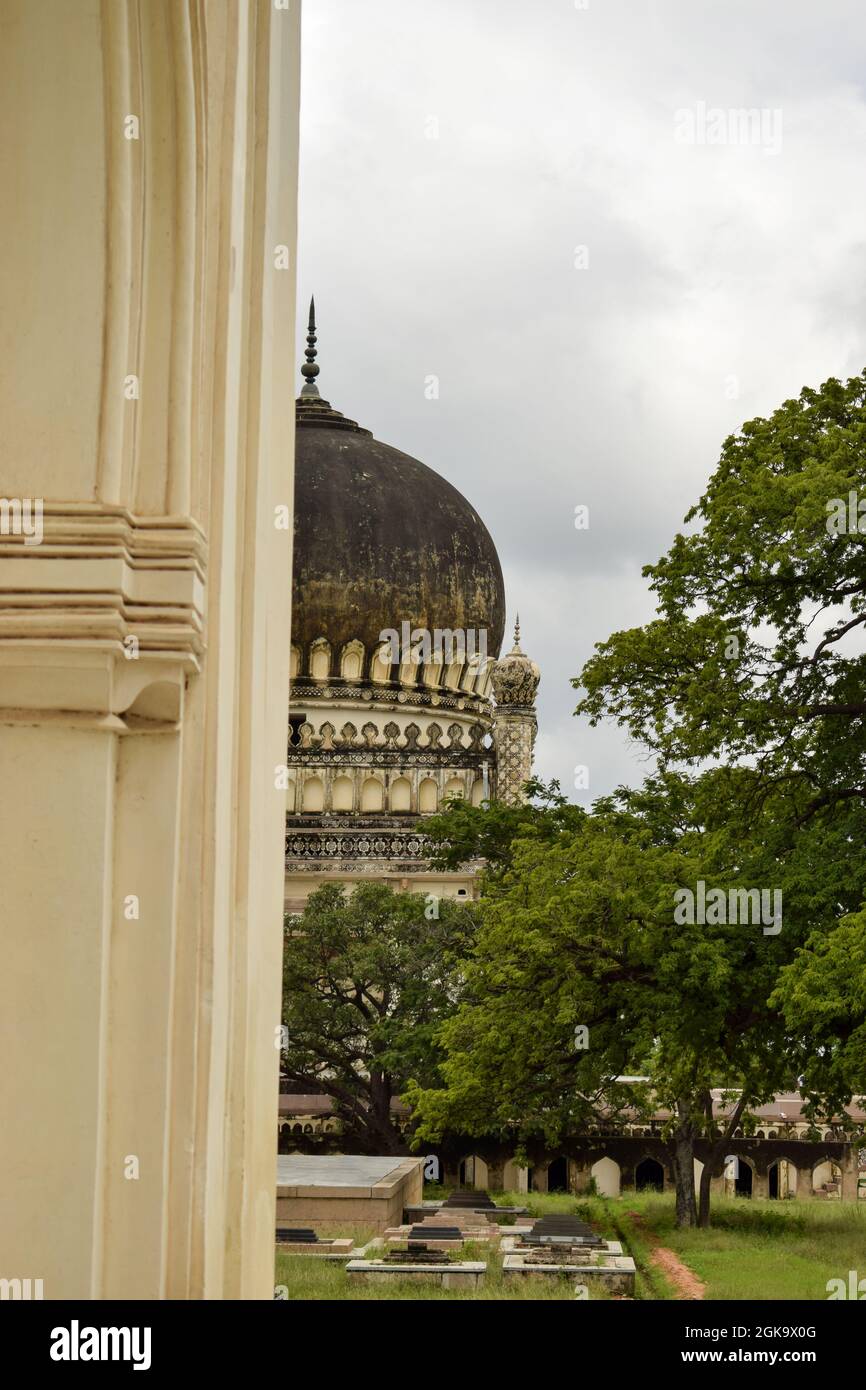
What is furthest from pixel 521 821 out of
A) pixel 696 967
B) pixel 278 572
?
pixel 278 572

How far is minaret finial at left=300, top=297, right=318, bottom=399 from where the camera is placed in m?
39.5

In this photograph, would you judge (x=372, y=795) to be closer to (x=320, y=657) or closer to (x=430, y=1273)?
(x=320, y=657)

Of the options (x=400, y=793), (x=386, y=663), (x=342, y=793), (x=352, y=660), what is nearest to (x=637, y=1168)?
(x=400, y=793)

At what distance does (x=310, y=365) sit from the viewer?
130 ft

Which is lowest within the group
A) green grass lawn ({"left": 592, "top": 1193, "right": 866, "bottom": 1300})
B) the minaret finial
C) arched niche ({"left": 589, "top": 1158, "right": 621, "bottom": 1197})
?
arched niche ({"left": 589, "top": 1158, "right": 621, "bottom": 1197})

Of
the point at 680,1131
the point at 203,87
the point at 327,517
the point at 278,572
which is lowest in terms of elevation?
the point at 680,1131

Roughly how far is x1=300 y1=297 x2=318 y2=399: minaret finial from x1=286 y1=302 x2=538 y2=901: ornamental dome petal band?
88 cm

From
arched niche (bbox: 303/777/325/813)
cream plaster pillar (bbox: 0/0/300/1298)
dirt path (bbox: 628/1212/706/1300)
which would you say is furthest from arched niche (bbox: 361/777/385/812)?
cream plaster pillar (bbox: 0/0/300/1298)

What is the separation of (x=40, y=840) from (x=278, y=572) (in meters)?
1.32

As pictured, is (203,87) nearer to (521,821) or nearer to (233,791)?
(233,791)

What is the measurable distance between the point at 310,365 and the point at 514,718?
1103cm

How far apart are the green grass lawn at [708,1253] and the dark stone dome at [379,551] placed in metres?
14.0

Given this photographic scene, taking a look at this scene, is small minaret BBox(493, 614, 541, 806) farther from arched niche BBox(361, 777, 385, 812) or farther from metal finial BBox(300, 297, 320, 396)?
metal finial BBox(300, 297, 320, 396)

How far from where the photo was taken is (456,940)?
79.4 ft
